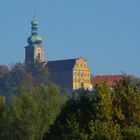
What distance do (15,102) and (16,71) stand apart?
360 ft

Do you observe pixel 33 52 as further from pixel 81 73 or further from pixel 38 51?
pixel 81 73

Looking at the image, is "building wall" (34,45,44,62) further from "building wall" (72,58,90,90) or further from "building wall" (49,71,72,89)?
"building wall" (72,58,90,90)

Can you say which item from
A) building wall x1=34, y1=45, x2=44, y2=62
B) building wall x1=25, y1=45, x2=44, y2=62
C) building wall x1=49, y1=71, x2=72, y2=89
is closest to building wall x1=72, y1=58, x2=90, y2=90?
building wall x1=49, y1=71, x2=72, y2=89

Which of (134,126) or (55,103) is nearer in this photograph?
(134,126)

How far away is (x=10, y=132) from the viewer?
3319cm

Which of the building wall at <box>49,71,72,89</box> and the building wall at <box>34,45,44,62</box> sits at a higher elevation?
the building wall at <box>34,45,44,62</box>

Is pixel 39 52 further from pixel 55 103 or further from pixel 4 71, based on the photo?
pixel 55 103

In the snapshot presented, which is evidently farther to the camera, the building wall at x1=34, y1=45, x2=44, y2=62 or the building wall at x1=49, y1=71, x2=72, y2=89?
the building wall at x1=34, y1=45, x2=44, y2=62

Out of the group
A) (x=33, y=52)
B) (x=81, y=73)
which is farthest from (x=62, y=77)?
(x=33, y=52)

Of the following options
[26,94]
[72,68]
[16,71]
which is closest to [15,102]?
[26,94]

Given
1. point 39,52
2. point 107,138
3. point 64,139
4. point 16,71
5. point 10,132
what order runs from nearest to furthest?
1. point 107,138
2. point 64,139
3. point 10,132
4. point 16,71
5. point 39,52

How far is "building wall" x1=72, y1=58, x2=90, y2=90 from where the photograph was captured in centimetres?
15500

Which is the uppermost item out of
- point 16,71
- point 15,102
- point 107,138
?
point 16,71

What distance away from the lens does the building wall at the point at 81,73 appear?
155000mm
